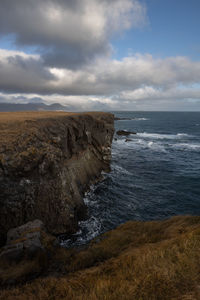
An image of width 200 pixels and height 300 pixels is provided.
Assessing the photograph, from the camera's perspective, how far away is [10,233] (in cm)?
1039

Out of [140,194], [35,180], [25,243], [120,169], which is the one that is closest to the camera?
[25,243]

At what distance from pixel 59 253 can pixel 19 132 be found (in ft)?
36.2

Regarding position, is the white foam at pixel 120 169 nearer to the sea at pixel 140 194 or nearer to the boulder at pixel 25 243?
the sea at pixel 140 194

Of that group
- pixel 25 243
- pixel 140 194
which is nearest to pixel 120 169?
pixel 140 194

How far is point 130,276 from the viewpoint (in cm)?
577

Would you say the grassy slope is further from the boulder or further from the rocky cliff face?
the rocky cliff face

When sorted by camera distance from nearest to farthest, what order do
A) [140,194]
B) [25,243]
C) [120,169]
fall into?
[25,243]
[140,194]
[120,169]

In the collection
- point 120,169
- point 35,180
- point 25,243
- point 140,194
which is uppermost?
point 35,180

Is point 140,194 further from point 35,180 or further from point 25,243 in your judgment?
point 25,243

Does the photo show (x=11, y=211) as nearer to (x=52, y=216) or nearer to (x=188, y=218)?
(x=52, y=216)

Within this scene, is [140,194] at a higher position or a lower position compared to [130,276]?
lower

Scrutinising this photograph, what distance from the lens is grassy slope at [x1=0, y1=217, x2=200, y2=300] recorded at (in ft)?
17.0

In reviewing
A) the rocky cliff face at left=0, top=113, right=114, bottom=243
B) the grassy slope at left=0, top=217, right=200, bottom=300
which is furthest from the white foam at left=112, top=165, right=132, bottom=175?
the grassy slope at left=0, top=217, right=200, bottom=300

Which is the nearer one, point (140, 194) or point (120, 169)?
point (140, 194)
